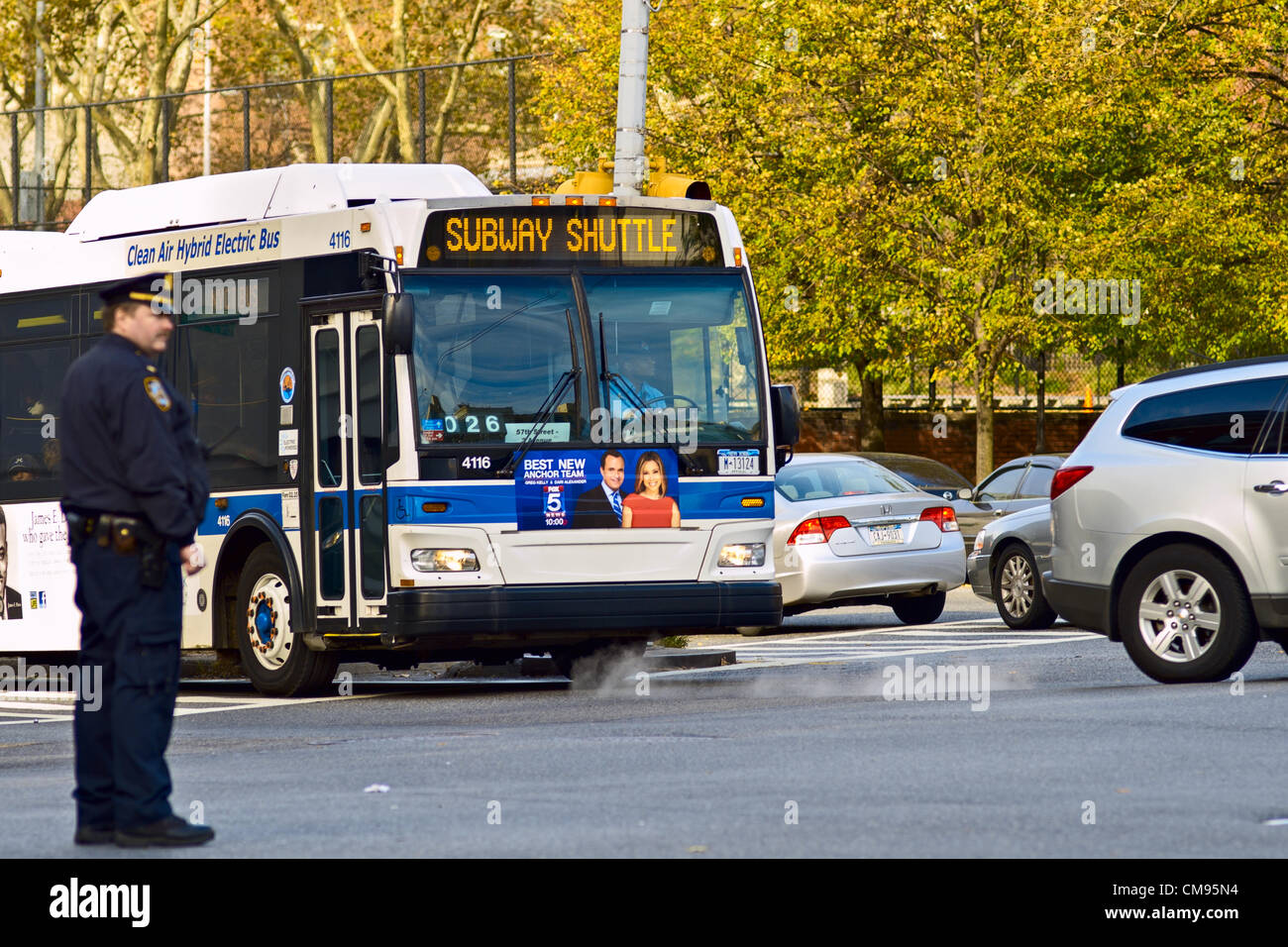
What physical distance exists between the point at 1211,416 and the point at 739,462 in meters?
2.83

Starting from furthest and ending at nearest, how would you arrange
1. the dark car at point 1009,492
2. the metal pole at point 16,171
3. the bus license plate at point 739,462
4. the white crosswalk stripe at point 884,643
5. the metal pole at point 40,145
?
the metal pole at point 40,145, the metal pole at point 16,171, the dark car at point 1009,492, the white crosswalk stripe at point 884,643, the bus license plate at point 739,462

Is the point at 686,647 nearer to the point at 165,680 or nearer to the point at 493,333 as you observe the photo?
the point at 493,333

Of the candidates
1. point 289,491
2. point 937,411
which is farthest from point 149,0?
point 289,491

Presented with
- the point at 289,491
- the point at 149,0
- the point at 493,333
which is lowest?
the point at 289,491

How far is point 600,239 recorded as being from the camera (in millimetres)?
13742

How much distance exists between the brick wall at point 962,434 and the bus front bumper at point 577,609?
25500mm

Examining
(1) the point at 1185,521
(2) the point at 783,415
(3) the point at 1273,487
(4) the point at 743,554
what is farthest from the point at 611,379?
(3) the point at 1273,487

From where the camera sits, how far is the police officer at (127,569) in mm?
7320

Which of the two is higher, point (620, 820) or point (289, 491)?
point (289, 491)

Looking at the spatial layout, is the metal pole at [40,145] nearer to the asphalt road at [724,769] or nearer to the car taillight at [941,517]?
the car taillight at [941,517]

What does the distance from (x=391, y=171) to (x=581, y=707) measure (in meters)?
4.07

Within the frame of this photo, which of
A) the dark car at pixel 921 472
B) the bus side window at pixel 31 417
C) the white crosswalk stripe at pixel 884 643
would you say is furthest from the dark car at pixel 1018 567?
the bus side window at pixel 31 417

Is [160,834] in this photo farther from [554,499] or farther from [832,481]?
[832,481]

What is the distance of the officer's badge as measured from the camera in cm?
738
